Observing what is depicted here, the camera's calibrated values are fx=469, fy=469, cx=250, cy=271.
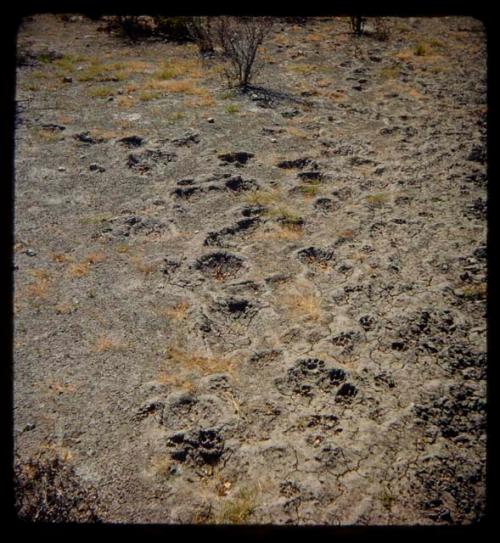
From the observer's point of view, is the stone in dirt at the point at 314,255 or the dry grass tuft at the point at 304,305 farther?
the stone in dirt at the point at 314,255

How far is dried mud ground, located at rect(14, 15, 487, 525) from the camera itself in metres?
2.39

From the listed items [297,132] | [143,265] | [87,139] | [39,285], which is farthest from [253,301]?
[87,139]

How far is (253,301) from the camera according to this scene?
3.42 meters

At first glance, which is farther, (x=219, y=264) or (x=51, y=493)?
(x=219, y=264)

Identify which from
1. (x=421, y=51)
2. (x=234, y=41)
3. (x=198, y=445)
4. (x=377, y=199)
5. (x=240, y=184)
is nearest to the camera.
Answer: (x=198, y=445)

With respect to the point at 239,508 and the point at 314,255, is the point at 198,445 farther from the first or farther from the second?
the point at 314,255

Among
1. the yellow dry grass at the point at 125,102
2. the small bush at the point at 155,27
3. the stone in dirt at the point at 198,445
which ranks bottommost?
the stone in dirt at the point at 198,445

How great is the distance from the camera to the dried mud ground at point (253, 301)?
7.84 feet

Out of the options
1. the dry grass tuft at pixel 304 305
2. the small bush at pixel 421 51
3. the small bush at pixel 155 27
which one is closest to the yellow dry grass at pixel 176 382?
the dry grass tuft at pixel 304 305

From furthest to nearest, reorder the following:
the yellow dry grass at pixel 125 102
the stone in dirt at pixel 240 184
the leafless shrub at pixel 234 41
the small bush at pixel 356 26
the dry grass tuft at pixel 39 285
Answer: the small bush at pixel 356 26, the leafless shrub at pixel 234 41, the yellow dry grass at pixel 125 102, the stone in dirt at pixel 240 184, the dry grass tuft at pixel 39 285

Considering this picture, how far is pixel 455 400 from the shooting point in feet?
8.86

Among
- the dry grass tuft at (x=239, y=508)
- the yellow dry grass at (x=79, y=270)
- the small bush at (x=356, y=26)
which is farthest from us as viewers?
the small bush at (x=356, y=26)

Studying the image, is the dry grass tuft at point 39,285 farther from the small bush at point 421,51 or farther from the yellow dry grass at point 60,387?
the small bush at point 421,51

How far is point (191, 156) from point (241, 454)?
3441 millimetres
